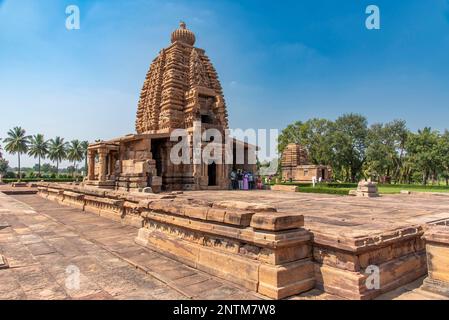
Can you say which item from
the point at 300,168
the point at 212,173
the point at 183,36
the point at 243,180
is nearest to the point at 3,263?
the point at 212,173

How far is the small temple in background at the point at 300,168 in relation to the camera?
112ft

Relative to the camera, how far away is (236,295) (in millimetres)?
3092

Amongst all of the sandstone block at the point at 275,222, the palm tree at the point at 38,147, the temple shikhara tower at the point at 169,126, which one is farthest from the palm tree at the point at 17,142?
the sandstone block at the point at 275,222

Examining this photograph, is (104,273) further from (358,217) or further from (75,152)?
(75,152)

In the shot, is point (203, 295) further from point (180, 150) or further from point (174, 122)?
point (174, 122)

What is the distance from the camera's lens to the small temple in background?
34.1 metres

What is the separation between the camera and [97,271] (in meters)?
3.82

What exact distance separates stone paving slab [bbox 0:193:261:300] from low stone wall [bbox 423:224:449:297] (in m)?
1.95

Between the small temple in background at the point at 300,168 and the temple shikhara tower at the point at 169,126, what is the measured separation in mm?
16914

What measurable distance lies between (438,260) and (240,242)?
7.14 ft

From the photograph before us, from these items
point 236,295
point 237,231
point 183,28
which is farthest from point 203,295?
point 183,28

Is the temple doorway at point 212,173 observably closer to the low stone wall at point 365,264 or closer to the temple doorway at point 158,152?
the temple doorway at point 158,152

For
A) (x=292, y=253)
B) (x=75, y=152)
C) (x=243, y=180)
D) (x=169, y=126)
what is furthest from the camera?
(x=75, y=152)

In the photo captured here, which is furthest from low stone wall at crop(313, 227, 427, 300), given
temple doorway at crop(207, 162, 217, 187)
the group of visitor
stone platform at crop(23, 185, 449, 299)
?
the group of visitor
